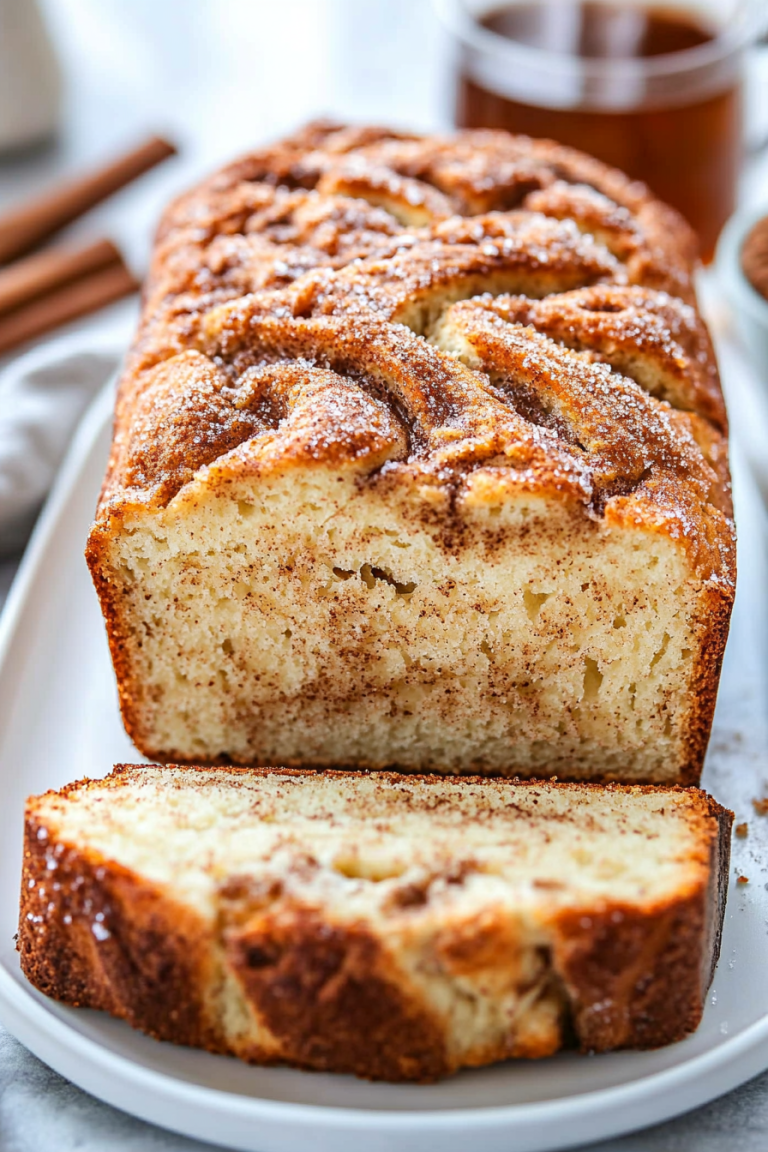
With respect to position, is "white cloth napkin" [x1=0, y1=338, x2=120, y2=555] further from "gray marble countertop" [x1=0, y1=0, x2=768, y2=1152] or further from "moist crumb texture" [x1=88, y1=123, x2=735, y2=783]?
"gray marble countertop" [x1=0, y1=0, x2=768, y2=1152]

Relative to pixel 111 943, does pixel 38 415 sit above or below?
above

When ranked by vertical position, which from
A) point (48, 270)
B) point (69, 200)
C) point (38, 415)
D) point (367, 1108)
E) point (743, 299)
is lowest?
point (367, 1108)

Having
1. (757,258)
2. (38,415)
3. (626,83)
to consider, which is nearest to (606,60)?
(626,83)

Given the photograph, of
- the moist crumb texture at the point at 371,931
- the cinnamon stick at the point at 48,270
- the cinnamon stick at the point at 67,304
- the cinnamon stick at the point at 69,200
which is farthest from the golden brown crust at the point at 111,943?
the cinnamon stick at the point at 69,200

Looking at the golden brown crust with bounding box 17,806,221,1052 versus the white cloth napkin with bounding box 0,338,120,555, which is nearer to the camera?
the golden brown crust with bounding box 17,806,221,1052

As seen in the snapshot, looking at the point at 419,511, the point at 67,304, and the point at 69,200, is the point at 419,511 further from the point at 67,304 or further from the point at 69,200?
the point at 69,200

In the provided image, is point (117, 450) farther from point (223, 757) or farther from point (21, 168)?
point (21, 168)

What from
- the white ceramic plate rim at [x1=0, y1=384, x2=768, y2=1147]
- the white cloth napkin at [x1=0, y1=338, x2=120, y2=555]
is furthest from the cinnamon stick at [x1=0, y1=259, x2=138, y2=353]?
the white ceramic plate rim at [x1=0, y1=384, x2=768, y2=1147]

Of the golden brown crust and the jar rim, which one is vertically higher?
the jar rim
